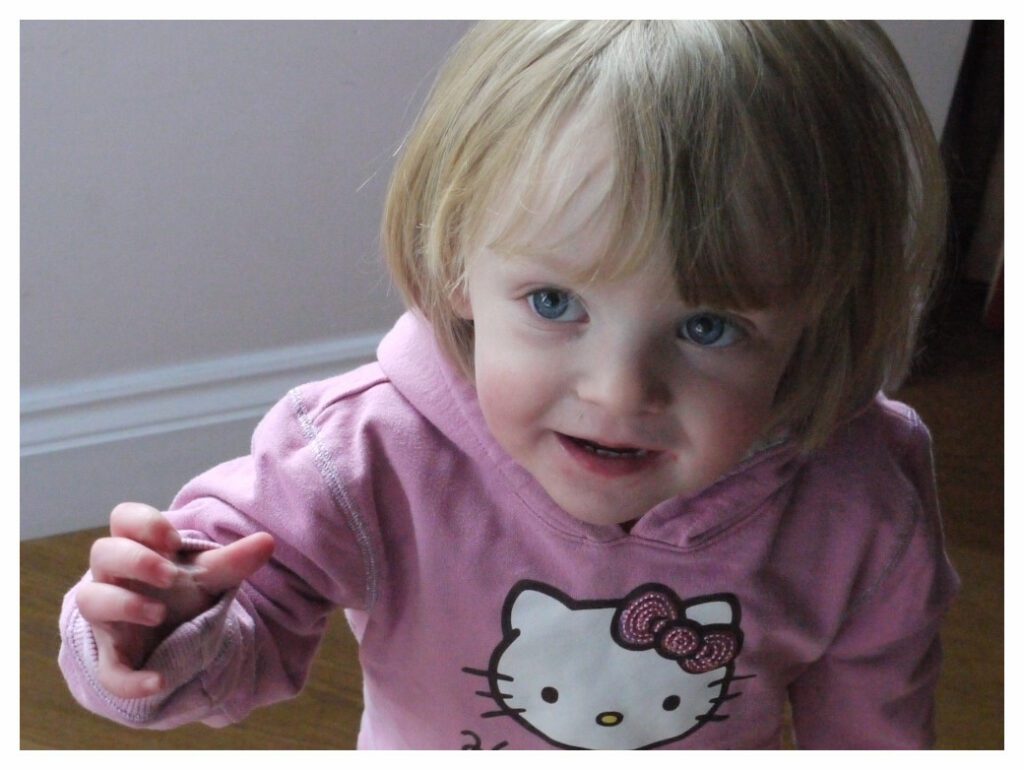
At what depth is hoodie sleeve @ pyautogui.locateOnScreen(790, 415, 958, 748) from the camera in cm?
75

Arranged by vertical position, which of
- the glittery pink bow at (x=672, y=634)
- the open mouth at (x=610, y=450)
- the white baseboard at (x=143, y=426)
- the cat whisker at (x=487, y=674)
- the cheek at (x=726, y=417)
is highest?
the cheek at (x=726, y=417)

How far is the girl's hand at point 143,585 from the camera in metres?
0.54

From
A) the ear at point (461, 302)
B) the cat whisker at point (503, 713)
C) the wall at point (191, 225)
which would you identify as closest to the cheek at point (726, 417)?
the ear at point (461, 302)

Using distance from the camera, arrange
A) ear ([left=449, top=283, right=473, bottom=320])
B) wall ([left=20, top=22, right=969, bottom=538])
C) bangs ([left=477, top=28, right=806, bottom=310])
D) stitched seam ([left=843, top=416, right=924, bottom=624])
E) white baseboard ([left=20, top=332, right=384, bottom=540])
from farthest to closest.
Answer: white baseboard ([left=20, top=332, right=384, bottom=540]) < wall ([left=20, top=22, right=969, bottom=538]) < stitched seam ([left=843, top=416, right=924, bottom=624]) < ear ([left=449, top=283, right=473, bottom=320]) < bangs ([left=477, top=28, right=806, bottom=310])

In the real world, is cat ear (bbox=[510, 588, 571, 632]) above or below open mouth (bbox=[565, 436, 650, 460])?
below

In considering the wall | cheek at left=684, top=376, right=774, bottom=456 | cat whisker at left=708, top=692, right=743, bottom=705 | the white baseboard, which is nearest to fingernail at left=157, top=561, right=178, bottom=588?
cheek at left=684, top=376, right=774, bottom=456

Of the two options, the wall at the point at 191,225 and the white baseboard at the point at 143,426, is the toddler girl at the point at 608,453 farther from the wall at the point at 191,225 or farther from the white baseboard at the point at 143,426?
the white baseboard at the point at 143,426

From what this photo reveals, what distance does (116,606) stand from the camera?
1.76 feet

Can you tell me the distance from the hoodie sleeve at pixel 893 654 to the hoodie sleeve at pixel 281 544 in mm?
303

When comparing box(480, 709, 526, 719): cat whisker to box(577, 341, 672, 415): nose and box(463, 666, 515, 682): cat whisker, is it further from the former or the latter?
box(577, 341, 672, 415): nose

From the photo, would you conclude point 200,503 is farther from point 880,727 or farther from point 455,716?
point 880,727

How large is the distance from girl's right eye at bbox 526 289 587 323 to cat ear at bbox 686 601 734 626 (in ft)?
0.76

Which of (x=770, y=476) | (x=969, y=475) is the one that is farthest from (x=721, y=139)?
(x=969, y=475)
